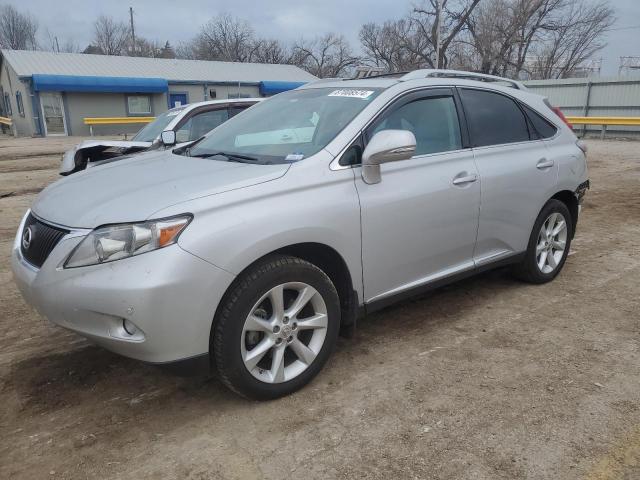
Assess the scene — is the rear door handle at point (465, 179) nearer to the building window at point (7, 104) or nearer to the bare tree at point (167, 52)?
the building window at point (7, 104)

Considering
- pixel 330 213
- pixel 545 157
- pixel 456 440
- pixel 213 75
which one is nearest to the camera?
pixel 456 440

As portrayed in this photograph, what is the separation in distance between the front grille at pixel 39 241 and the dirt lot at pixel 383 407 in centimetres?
82

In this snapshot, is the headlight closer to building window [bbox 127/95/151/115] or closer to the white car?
the white car

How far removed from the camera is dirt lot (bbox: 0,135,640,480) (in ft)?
8.00

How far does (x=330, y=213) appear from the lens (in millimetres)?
2943

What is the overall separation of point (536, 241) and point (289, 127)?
7.69 feet

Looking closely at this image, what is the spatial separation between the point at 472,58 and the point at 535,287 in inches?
1627

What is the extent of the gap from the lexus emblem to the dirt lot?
85 centimetres

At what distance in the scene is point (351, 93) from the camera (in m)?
3.61

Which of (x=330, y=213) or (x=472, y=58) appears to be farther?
(x=472, y=58)

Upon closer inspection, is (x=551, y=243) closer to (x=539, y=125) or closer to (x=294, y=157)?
(x=539, y=125)

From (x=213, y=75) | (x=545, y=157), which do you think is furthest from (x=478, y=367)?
(x=213, y=75)

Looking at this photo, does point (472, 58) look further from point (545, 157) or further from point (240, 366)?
point (240, 366)

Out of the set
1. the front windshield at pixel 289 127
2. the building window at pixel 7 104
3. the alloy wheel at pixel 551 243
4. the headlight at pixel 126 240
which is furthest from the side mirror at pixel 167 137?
the building window at pixel 7 104
